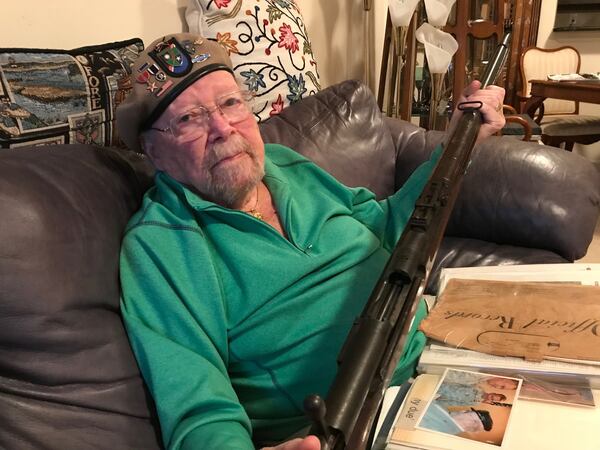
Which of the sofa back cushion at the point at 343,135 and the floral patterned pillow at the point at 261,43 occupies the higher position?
the floral patterned pillow at the point at 261,43

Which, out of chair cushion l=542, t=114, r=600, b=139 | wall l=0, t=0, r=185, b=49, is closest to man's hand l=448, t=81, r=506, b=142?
wall l=0, t=0, r=185, b=49

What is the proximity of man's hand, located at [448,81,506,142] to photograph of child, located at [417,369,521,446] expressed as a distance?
53 centimetres

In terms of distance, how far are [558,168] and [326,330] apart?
0.83m

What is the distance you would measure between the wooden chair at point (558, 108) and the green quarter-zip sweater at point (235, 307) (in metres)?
2.92

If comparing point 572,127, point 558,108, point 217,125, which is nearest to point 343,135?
point 217,125

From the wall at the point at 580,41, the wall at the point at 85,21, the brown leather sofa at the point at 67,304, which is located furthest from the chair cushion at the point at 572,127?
the brown leather sofa at the point at 67,304

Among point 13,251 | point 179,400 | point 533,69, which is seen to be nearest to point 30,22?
point 13,251

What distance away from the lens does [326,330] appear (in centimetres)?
92

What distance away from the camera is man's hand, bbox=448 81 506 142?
3.57ft

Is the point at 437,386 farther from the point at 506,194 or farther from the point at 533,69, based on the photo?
the point at 533,69

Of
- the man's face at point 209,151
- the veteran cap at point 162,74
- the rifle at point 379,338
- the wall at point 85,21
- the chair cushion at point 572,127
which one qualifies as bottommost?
the chair cushion at point 572,127

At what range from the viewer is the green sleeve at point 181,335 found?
75 centimetres

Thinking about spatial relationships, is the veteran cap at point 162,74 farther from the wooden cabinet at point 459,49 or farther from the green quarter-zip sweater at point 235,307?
Result: the wooden cabinet at point 459,49

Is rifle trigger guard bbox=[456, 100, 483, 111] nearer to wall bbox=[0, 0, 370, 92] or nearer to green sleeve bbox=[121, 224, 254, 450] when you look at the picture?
green sleeve bbox=[121, 224, 254, 450]
